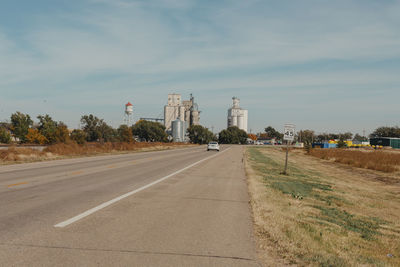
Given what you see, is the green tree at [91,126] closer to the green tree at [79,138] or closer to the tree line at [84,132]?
the tree line at [84,132]

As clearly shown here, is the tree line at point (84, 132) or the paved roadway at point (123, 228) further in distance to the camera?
the tree line at point (84, 132)

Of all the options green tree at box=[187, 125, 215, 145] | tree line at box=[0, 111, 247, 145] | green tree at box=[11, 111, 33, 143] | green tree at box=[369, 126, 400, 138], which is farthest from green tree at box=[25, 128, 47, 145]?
green tree at box=[369, 126, 400, 138]

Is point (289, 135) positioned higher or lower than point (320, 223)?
higher

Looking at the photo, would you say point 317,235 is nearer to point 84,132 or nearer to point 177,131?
point 84,132

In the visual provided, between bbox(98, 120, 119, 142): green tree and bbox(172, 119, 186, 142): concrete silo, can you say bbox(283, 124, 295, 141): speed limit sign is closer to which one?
bbox(98, 120, 119, 142): green tree

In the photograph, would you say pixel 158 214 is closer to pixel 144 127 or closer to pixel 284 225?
pixel 284 225

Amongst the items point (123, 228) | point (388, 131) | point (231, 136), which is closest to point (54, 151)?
point (123, 228)

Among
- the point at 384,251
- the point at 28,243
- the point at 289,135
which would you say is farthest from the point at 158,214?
the point at 289,135

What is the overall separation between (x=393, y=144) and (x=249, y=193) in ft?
405

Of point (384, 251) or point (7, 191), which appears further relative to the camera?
point (7, 191)

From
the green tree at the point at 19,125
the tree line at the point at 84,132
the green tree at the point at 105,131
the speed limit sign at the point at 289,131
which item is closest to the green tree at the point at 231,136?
the tree line at the point at 84,132

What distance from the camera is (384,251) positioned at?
630 cm

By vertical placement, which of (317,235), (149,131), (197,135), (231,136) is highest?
(149,131)

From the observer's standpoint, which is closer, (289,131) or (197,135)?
(289,131)
